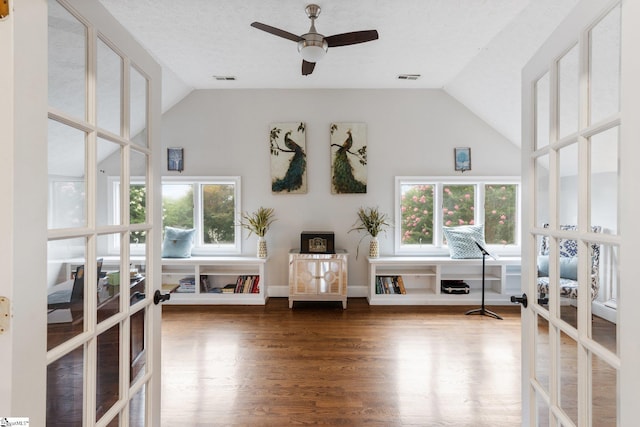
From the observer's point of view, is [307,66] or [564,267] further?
[307,66]

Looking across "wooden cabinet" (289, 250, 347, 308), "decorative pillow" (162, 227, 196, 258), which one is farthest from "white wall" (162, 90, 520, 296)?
"decorative pillow" (162, 227, 196, 258)

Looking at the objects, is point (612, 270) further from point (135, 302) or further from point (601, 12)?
point (135, 302)

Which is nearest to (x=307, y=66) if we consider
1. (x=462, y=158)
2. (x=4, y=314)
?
(x=462, y=158)

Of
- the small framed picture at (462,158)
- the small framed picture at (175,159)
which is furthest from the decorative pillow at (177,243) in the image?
the small framed picture at (462,158)

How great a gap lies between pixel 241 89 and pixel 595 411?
4459 millimetres

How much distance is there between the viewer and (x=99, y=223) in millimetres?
976

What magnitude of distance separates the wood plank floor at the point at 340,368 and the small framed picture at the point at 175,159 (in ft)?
6.27

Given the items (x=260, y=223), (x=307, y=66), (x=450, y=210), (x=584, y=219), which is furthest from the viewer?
(x=450, y=210)

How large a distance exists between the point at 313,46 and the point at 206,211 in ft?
9.31

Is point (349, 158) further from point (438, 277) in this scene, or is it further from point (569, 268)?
point (569, 268)

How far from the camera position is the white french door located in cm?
73

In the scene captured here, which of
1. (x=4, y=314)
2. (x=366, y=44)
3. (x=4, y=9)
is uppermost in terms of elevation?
(x=366, y=44)

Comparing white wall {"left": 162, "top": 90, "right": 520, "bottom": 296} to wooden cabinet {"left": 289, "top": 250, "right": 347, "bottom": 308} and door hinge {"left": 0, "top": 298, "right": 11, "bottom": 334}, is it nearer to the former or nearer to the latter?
wooden cabinet {"left": 289, "top": 250, "right": 347, "bottom": 308}

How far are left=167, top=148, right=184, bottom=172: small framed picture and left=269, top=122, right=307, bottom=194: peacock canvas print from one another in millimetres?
1248
